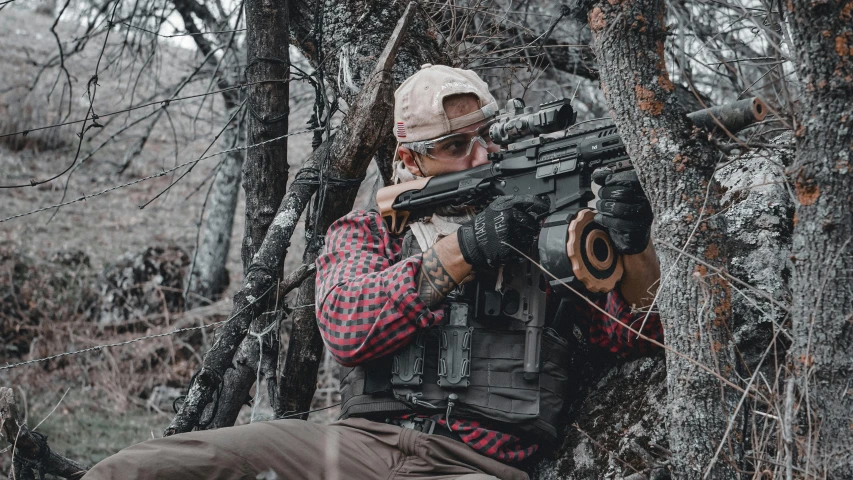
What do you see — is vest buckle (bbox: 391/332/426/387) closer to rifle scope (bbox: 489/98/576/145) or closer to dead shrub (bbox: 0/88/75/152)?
rifle scope (bbox: 489/98/576/145)

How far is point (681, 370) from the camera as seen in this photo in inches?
86.9

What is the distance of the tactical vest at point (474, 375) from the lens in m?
3.02

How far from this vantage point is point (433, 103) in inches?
128

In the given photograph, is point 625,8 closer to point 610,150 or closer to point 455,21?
point 610,150

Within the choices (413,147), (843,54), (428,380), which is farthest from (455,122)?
(843,54)

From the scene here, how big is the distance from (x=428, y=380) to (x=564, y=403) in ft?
1.78

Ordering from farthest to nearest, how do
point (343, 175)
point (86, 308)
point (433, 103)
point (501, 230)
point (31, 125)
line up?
point (31, 125), point (86, 308), point (343, 175), point (433, 103), point (501, 230)

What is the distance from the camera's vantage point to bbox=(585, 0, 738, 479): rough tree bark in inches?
84.7

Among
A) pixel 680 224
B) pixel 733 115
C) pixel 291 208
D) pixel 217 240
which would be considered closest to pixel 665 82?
pixel 733 115

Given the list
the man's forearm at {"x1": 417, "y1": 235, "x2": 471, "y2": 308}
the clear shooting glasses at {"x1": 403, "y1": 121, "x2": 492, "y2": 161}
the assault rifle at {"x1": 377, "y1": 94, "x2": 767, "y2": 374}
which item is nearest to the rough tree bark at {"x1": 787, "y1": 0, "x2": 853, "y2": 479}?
the assault rifle at {"x1": 377, "y1": 94, "x2": 767, "y2": 374}

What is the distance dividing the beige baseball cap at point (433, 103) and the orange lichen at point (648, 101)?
110 centimetres

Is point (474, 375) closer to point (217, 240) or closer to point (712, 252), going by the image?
point (712, 252)

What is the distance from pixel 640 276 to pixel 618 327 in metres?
0.26

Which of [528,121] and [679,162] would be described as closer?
[679,162]
